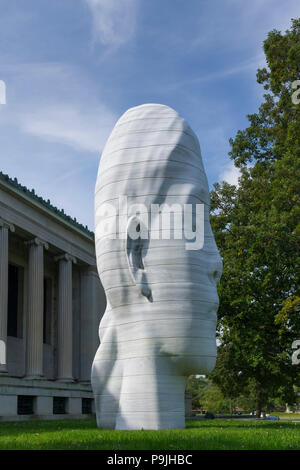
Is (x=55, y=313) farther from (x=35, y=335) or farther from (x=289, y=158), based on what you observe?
(x=289, y=158)

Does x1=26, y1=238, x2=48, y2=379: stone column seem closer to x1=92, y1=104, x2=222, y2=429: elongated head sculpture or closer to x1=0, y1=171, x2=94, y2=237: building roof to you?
x1=0, y1=171, x2=94, y2=237: building roof

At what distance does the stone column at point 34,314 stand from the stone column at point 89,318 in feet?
23.4

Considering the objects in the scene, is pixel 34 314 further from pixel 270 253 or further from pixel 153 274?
pixel 153 274

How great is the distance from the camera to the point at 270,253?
2167 centimetres

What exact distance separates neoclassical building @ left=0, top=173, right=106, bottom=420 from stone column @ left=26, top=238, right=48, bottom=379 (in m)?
0.06

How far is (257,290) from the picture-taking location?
22.3m

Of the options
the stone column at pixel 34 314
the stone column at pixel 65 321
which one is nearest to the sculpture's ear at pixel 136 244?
the stone column at pixel 34 314

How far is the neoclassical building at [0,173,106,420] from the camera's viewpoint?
30.2 m

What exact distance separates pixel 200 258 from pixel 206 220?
1054 mm

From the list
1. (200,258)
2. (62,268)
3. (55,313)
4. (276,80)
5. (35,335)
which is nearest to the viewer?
(200,258)

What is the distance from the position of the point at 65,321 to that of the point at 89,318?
3726 mm

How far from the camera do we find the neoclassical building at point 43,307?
30.2 metres

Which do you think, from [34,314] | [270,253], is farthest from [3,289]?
[270,253]
